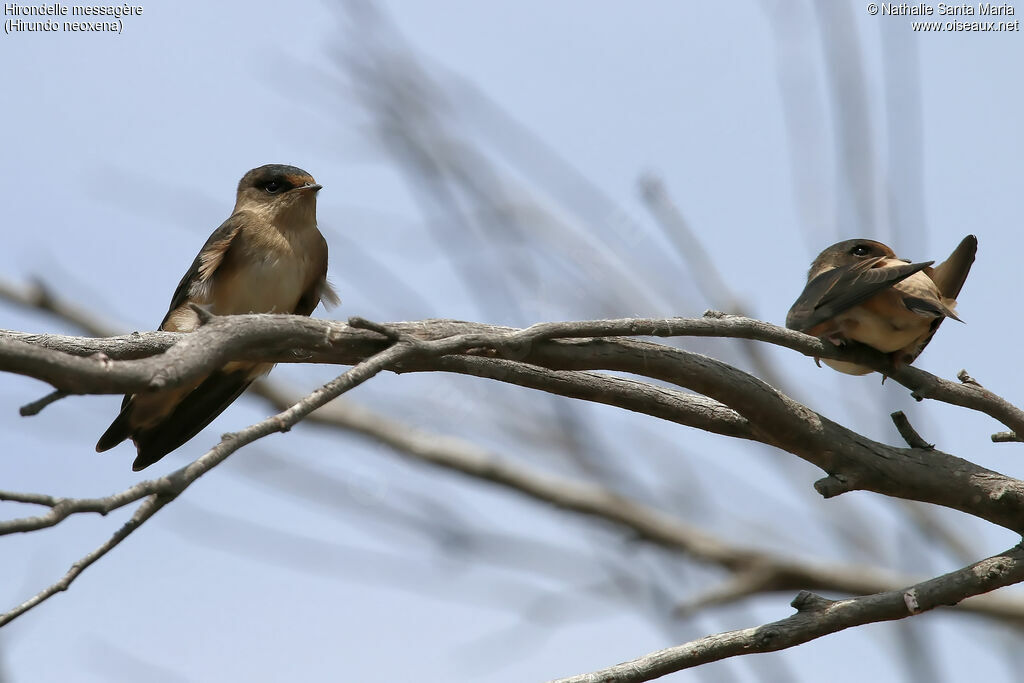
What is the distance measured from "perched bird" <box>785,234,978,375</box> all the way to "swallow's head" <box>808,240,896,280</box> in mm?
335

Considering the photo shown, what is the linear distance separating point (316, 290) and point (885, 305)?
11.6 ft

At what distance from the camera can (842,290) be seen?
14.0 ft

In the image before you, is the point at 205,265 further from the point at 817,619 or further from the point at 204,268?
the point at 817,619

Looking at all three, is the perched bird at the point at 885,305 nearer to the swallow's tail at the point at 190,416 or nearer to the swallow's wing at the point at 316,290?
the swallow's tail at the point at 190,416

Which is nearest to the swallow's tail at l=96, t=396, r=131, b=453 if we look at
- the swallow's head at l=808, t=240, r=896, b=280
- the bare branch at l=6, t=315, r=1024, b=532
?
the bare branch at l=6, t=315, r=1024, b=532

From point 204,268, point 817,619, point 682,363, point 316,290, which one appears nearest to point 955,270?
point 682,363

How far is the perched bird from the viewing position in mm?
4172

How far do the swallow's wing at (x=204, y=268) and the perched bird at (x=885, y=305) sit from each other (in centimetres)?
335

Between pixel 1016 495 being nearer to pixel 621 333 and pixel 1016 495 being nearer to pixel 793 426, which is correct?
pixel 793 426

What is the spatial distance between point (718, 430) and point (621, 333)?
583mm

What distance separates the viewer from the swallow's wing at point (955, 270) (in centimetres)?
448

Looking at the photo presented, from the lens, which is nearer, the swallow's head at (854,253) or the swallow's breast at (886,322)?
the swallow's breast at (886,322)

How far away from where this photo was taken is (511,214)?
7164mm

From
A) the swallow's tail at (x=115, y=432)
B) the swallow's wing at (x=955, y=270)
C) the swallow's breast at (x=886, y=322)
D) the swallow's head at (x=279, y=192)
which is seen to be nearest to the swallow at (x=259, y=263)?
the swallow's head at (x=279, y=192)
